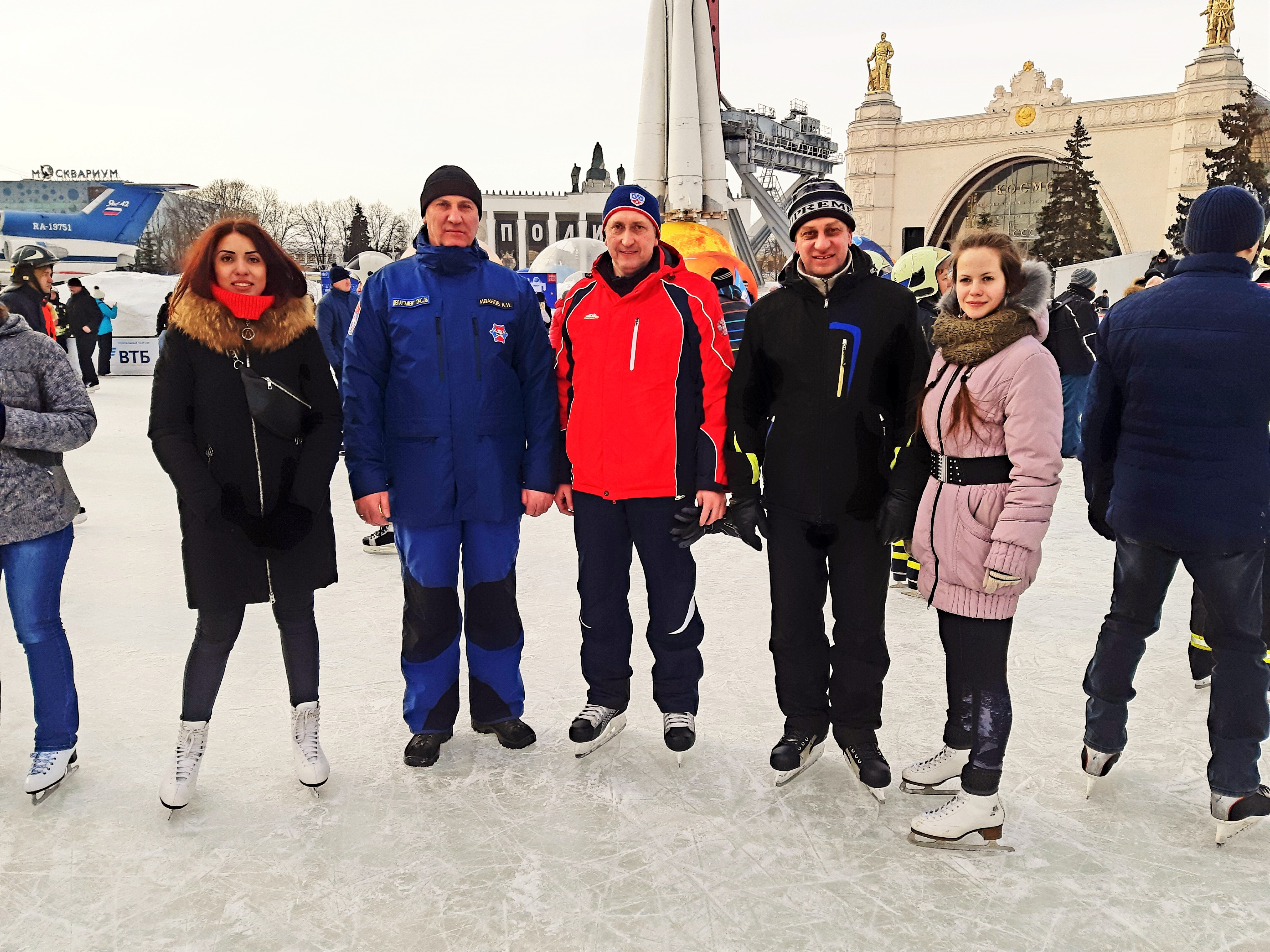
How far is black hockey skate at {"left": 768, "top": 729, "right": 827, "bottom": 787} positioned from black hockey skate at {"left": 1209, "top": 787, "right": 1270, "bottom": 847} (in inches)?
44.8

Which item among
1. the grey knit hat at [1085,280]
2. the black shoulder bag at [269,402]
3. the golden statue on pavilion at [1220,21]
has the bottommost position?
the black shoulder bag at [269,402]

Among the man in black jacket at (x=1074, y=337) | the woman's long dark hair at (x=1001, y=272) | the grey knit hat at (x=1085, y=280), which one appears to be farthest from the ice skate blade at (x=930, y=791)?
the grey knit hat at (x=1085, y=280)

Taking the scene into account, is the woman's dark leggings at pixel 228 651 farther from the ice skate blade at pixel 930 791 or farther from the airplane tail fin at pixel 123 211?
the airplane tail fin at pixel 123 211

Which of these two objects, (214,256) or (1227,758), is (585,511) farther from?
(1227,758)

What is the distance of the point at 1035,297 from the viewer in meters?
2.33

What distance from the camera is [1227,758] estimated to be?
246 centimetres

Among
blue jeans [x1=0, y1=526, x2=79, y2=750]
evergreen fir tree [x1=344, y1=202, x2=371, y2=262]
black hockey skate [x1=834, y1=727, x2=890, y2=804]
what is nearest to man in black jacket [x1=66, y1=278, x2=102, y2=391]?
blue jeans [x1=0, y1=526, x2=79, y2=750]

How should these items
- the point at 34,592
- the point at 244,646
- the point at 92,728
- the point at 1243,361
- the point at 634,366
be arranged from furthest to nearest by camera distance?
the point at 244,646, the point at 92,728, the point at 634,366, the point at 34,592, the point at 1243,361

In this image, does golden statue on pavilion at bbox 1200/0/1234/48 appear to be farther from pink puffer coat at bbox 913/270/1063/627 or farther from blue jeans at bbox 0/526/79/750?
blue jeans at bbox 0/526/79/750

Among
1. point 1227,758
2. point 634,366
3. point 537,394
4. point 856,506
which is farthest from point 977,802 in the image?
point 537,394

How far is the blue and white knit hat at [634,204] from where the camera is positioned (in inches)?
112

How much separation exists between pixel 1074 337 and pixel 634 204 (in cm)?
565

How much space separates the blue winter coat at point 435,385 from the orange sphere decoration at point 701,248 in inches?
219

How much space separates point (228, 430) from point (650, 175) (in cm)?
1246
